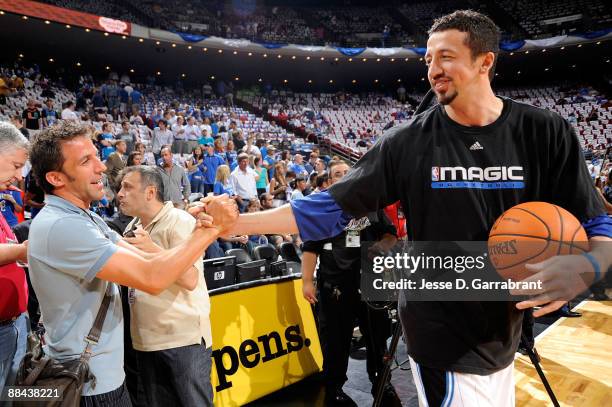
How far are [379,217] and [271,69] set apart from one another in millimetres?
24574

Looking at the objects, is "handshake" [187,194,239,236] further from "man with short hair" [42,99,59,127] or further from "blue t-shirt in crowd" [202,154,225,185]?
"man with short hair" [42,99,59,127]

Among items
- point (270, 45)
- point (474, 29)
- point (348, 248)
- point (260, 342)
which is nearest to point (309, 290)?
point (348, 248)

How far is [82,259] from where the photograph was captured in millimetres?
1724

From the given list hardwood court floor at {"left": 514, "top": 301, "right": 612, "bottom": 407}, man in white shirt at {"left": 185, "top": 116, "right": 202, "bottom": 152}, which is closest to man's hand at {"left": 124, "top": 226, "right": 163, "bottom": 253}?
hardwood court floor at {"left": 514, "top": 301, "right": 612, "bottom": 407}

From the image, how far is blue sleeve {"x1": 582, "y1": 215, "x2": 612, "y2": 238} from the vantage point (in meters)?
1.51

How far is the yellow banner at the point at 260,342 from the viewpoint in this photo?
3.82 m

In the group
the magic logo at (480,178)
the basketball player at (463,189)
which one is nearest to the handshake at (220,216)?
the basketball player at (463,189)

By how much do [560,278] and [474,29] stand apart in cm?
94

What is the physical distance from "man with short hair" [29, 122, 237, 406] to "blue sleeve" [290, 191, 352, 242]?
29 cm

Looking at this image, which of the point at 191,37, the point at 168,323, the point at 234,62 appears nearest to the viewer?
the point at 168,323

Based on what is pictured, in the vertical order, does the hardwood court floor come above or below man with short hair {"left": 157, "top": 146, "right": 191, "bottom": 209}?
below

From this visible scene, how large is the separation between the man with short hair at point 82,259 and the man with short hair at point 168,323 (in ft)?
1.72

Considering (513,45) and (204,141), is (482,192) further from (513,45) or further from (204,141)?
(513,45)

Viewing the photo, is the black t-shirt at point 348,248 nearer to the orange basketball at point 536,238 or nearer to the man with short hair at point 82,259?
the man with short hair at point 82,259
